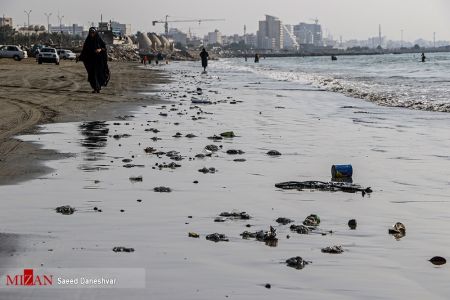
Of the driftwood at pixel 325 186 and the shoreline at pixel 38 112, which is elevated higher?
the shoreline at pixel 38 112

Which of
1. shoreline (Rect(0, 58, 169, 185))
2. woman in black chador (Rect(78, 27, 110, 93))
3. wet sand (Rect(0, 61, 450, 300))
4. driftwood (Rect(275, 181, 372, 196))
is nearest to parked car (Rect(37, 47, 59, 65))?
shoreline (Rect(0, 58, 169, 185))

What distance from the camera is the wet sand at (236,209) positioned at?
19.0ft

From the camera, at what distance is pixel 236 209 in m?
8.48

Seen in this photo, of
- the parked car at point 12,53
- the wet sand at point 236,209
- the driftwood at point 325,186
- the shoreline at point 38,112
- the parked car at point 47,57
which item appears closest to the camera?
the wet sand at point 236,209

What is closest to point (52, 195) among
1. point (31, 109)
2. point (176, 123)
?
point (176, 123)

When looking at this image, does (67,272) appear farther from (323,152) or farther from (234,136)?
(234,136)

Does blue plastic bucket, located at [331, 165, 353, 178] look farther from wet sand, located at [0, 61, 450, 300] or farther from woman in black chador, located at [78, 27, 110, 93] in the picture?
woman in black chador, located at [78, 27, 110, 93]

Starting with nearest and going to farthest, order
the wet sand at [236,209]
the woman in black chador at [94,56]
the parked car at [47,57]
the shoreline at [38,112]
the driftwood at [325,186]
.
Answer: the wet sand at [236,209] → the driftwood at [325,186] → the shoreline at [38,112] → the woman in black chador at [94,56] → the parked car at [47,57]

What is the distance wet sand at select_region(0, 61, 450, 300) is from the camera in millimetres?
5805

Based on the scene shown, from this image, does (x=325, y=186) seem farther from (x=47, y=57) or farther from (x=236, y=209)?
(x=47, y=57)

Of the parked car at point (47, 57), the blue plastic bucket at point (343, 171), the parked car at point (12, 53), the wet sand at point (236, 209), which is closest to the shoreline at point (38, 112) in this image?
the wet sand at point (236, 209)

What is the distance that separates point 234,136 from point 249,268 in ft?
31.5

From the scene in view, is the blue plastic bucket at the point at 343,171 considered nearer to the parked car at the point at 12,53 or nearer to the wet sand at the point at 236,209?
the wet sand at the point at 236,209

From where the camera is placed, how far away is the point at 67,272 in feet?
19.0
